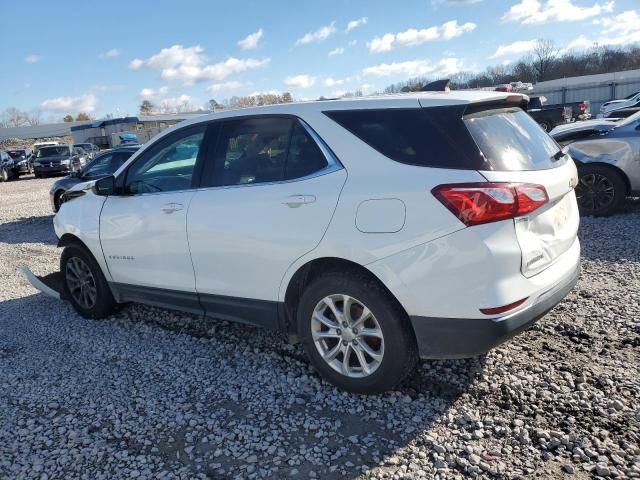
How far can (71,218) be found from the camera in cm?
512

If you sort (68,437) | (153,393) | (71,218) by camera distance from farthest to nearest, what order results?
(71,218)
(153,393)
(68,437)

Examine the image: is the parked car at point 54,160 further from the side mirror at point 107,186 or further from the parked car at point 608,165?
the parked car at point 608,165

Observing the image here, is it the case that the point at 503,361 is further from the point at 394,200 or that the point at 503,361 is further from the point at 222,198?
the point at 222,198

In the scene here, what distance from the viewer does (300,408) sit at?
335cm

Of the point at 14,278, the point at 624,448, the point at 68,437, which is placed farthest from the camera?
the point at 14,278

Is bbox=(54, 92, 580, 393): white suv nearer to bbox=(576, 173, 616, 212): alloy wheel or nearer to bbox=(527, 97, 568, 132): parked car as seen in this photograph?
bbox=(576, 173, 616, 212): alloy wheel

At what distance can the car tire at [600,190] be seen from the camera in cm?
767

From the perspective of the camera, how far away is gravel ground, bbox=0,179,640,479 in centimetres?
279

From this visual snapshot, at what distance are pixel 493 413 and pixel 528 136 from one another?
1745mm

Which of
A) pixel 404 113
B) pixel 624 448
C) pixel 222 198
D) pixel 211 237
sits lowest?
pixel 624 448

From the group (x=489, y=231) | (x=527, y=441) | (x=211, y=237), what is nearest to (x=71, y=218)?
(x=211, y=237)

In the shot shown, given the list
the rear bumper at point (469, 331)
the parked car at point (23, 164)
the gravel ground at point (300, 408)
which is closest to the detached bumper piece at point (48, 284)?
the gravel ground at point (300, 408)

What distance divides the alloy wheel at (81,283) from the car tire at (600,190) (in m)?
6.79

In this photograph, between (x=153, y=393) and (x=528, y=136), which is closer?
(x=528, y=136)
